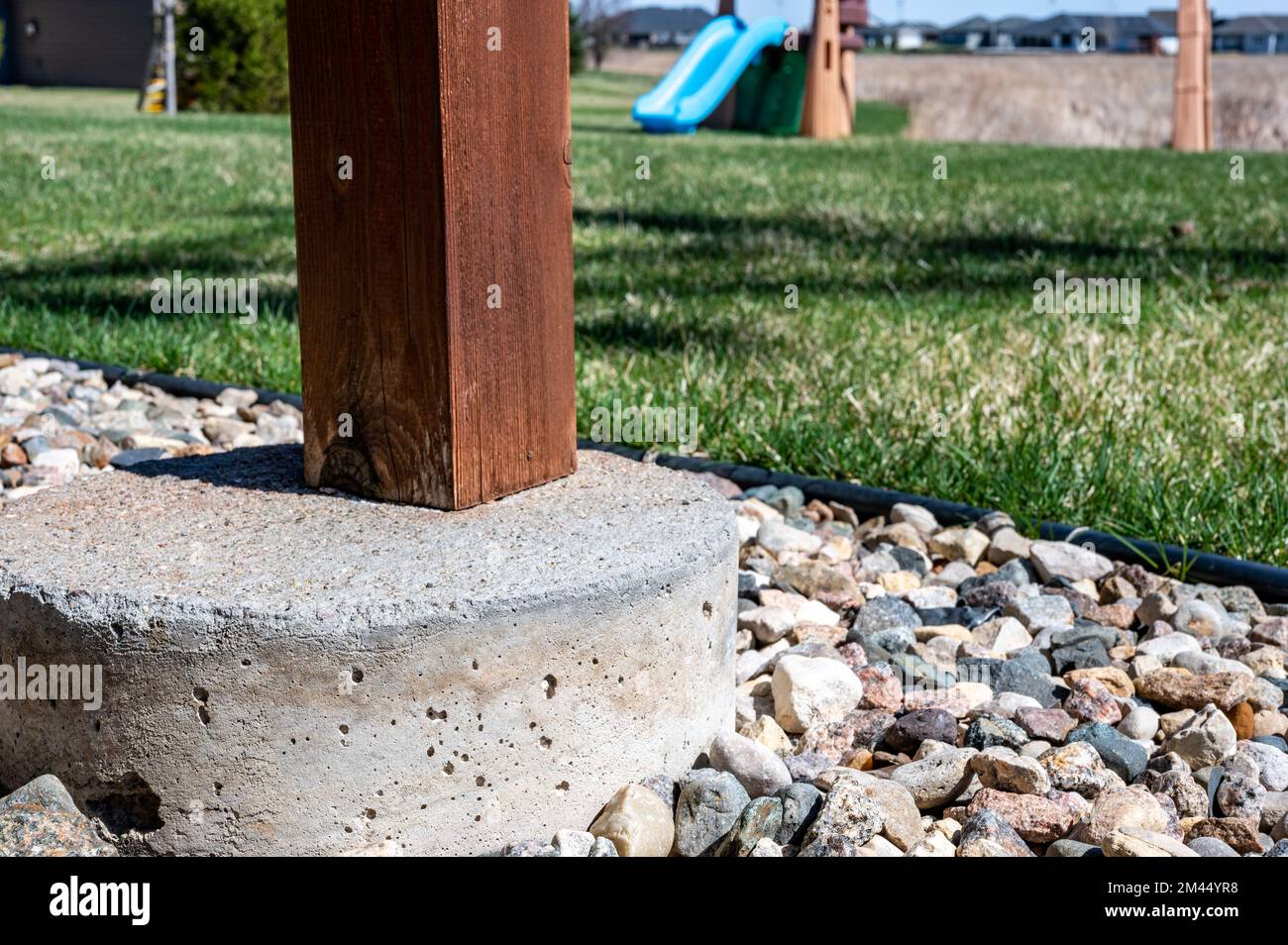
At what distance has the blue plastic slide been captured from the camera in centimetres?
1806

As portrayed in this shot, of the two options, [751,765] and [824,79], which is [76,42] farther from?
[751,765]

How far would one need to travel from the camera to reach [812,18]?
16.8 metres

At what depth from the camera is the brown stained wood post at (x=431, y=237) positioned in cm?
192

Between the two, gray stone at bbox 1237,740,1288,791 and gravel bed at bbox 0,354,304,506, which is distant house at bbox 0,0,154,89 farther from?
gray stone at bbox 1237,740,1288,791

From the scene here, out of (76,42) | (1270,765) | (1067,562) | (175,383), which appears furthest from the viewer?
(76,42)

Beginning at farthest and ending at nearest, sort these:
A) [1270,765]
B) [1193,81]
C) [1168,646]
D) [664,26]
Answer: [664,26]
[1193,81]
[1168,646]
[1270,765]

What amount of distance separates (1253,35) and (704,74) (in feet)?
275

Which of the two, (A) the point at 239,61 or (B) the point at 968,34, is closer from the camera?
(A) the point at 239,61

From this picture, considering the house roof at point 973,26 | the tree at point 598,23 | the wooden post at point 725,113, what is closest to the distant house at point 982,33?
the house roof at point 973,26

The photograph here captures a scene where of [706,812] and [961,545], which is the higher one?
[961,545]

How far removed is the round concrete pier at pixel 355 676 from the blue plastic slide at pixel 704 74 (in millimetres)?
16772

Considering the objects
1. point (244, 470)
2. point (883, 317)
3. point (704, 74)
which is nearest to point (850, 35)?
point (704, 74)

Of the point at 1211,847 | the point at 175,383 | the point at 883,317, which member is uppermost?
the point at 883,317

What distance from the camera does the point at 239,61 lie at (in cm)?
2086
